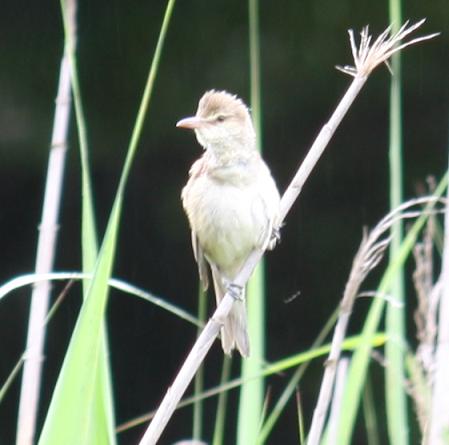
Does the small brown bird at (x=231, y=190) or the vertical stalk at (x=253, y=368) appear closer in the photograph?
the vertical stalk at (x=253, y=368)

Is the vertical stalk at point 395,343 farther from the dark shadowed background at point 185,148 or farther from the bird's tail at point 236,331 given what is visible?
the dark shadowed background at point 185,148

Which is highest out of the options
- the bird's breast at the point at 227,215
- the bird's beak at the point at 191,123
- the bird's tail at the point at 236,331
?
the bird's beak at the point at 191,123

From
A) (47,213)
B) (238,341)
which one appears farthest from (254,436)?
(238,341)

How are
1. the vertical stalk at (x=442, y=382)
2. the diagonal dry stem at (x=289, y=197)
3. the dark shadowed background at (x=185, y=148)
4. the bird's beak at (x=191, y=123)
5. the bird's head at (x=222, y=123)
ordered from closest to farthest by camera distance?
1. the vertical stalk at (x=442, y=382)
2. the diagonal dry stem at (x=289, y=197)
3. the bird's beak at (x=191, y=123)
4. the bird's head at (x=222, y=123)
5. the dark shadowed background at (x=185, y=148)

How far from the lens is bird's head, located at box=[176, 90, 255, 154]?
9.15 ft

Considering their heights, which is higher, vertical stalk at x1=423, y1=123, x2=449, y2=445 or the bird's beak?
the bird's beak

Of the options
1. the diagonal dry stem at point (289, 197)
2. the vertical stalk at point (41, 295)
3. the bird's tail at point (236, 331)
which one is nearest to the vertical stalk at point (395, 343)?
the diagonal dry stem at point (289, 197)

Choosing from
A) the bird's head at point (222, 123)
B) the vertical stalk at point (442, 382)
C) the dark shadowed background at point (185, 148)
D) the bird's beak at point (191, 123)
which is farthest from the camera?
the dark shadowed background at point (185, 148)

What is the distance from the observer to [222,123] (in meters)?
2.80

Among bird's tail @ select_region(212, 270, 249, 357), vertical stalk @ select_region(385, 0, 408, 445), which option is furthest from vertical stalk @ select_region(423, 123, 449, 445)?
bird's tail @ select_region(212, 270, 249, 357)

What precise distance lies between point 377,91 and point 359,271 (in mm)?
3850

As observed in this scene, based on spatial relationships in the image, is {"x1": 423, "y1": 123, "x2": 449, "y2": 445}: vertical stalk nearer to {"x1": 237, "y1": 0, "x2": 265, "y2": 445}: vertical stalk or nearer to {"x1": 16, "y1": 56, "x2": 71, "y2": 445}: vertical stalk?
{"x1": 237, "y1": 0, "x2": 265, "y2": 445}: vertical stalk

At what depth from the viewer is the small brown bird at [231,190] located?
280 centimetres

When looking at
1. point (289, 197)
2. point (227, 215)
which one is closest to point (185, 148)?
point (227, 215)
